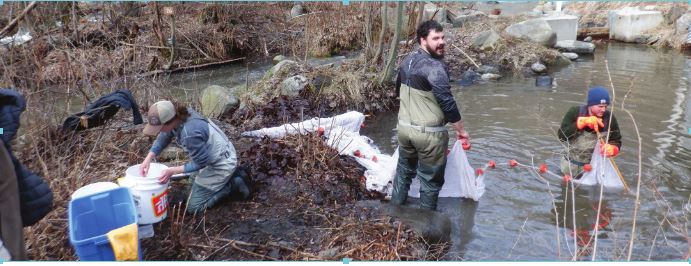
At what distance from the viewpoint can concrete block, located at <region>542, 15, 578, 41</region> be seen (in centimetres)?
1555

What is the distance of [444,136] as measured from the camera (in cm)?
446

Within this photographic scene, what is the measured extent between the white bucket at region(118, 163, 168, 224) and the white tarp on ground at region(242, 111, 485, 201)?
85.9 inches

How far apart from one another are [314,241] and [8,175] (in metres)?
2.22

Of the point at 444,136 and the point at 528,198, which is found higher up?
the point at 444,136

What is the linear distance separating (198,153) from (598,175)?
13.6 ft

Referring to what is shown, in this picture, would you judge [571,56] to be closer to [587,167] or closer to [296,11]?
[296,11]

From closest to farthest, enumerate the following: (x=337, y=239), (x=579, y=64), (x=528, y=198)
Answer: (x=337, y=239) → (x=528, y=198) → (x=579, y=64)

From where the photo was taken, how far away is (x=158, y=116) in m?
4.04

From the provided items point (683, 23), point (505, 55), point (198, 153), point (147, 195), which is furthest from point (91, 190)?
point (683, 23)

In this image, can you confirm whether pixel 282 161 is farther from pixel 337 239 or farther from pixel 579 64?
pixel 579 64

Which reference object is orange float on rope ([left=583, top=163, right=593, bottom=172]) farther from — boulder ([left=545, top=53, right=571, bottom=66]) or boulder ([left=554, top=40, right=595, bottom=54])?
boulder ([left=554, top=40, right=595, bottom=54])

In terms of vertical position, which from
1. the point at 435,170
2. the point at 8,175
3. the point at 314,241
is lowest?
the point at 314,241

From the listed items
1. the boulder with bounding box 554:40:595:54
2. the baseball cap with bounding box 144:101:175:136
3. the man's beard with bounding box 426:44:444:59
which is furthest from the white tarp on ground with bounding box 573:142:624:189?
the boulder with bounding box 554:40:595:54

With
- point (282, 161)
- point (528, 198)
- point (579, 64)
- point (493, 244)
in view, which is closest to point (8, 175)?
point (282, 161)
